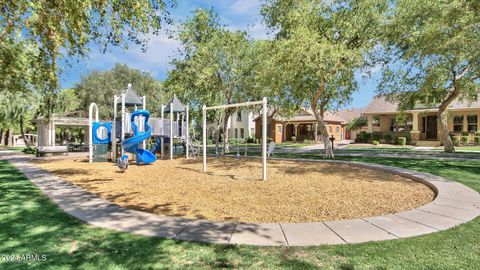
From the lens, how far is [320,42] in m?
13.7

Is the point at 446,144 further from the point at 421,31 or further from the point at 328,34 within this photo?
the point at 328,34

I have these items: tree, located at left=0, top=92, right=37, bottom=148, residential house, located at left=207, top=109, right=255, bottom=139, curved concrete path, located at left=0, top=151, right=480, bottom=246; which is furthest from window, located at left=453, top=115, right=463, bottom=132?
tree, located at left=0, top=92, right=37, bottom=148

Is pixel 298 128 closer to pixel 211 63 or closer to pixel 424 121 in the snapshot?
pixel 424 121

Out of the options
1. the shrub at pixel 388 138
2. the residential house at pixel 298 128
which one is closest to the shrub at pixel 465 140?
the shrub at pixel 388 138

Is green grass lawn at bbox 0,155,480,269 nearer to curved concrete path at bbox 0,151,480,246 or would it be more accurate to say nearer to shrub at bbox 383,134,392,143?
curved concrete path at bbox 0,151,480,246

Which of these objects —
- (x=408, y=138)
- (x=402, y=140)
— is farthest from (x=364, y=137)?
(x=402, y=140)

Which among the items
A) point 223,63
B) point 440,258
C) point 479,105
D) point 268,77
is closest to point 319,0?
point 268,77

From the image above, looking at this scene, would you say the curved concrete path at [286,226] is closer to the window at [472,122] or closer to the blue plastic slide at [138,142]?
the blue plastic slide at [138,142]

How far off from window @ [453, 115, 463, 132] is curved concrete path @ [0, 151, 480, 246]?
28.8 metres

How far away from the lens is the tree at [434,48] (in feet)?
35.8

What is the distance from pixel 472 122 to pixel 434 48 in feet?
72.7

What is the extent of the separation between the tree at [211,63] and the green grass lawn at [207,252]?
15.7 meters

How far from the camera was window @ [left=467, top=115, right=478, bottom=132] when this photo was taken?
2792cm

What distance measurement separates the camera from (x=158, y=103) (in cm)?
3841
